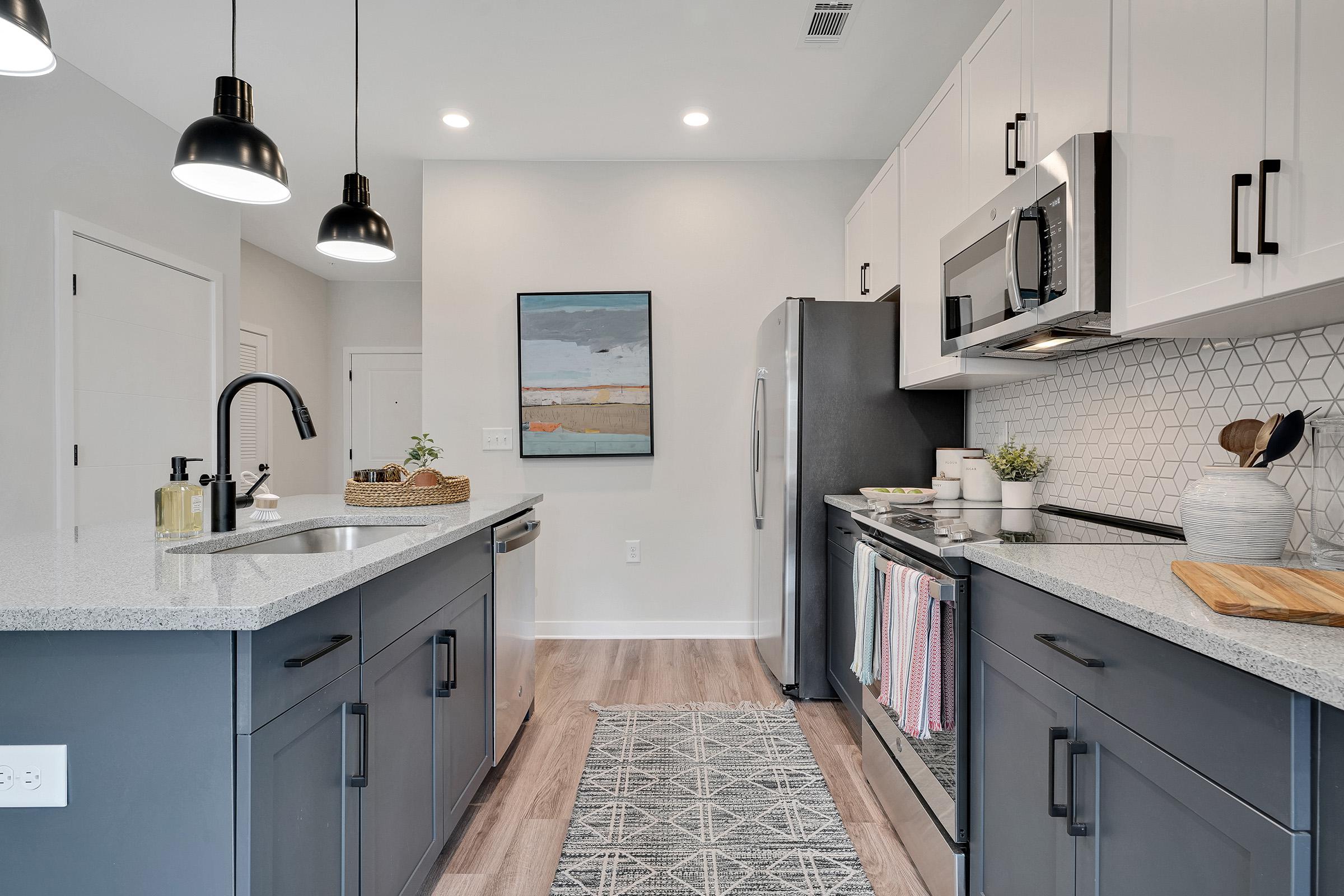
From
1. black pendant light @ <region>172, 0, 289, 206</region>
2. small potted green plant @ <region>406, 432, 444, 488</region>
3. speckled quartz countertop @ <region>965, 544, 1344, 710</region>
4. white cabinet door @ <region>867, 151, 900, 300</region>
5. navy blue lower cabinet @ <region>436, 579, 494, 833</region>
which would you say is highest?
white cabinet door @ <region>867, 151, 900, 300</region>

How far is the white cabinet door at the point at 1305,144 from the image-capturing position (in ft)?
3.22

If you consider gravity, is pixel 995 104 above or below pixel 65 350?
above

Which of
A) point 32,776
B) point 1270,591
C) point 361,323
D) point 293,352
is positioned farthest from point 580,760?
point 361,323

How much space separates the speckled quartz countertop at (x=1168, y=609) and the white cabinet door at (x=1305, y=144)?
52 cm

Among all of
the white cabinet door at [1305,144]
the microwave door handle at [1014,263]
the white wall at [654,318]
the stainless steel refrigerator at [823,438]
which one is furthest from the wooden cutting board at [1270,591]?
the white wall at [654,318]

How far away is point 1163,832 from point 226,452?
78.0 inches

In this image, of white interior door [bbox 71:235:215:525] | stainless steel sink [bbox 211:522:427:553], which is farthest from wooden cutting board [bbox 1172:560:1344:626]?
white interior door [bbox 71:235:215:525]

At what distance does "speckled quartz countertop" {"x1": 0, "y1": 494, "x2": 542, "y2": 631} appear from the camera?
0.86m

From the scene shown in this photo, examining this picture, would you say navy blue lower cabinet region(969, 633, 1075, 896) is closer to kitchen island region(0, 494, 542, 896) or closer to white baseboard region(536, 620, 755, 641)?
kitchen island region(0, 494, 542, 896)

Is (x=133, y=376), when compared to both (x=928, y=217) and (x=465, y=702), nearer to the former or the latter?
(x=465, y=702)

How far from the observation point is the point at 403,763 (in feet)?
4.65

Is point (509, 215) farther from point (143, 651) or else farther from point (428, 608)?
point (143, 651)

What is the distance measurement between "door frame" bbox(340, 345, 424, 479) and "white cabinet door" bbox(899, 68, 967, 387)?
5.15 meters

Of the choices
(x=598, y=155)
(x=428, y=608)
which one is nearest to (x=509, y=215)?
(x=598, y=155)
